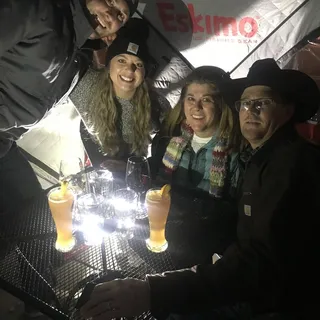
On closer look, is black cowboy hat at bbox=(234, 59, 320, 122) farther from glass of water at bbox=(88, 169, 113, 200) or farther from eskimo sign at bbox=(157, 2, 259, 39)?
eskimo sign at bbox=(157, 2, 259, 39)

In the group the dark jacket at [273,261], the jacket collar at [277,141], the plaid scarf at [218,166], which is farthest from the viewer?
the plaid scarf at [218,166]

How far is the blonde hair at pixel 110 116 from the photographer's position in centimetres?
287

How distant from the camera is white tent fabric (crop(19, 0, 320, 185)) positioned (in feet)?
9.05

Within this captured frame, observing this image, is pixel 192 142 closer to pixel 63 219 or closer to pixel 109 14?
pixel 109 14

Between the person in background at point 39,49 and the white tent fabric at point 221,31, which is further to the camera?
the white tent fabric at point 221,31

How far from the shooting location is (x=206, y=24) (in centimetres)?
287

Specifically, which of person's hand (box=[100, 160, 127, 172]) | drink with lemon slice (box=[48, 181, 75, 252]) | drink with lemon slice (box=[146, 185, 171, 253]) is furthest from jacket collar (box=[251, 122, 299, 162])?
person's hand (box=[100, 160, 127, 172])

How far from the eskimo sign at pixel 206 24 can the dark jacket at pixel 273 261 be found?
1758mm

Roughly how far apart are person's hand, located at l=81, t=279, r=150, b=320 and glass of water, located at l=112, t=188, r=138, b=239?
558 millimetres

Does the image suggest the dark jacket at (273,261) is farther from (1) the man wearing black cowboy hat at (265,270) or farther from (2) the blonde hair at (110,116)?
(2) the blonde hair at (110,116)

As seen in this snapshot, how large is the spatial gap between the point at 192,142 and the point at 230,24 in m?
1.15

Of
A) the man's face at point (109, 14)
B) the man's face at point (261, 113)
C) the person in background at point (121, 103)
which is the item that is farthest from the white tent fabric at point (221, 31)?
the man's face at point (261, 113)

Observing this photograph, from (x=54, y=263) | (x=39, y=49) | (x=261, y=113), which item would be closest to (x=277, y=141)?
(x=261, y=113)

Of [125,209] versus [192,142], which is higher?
[192,142]
